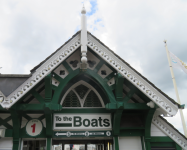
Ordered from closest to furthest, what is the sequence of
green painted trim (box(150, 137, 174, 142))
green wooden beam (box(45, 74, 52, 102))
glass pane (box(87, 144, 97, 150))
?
green wooden beam (box(45, 74, 52, 102)), green painted trim (box(150, 137, 174, 142)), glass pane (box(87, 144, 97, 150))

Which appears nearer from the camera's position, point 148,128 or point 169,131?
point 148,128

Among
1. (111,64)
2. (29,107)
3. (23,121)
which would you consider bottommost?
(23,121)

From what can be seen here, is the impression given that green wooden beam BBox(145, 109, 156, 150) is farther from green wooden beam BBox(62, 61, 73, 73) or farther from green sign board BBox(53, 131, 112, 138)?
green wooden beam BBox(62, 61, 73, 73)

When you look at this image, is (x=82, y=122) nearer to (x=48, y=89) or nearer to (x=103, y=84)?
(x=103, y=84)

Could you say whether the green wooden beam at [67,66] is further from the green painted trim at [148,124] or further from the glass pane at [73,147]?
the green painted trim at [148,124]

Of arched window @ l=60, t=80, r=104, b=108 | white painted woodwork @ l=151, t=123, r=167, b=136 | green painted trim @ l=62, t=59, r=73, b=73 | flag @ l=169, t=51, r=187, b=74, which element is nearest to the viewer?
green painted trim @ l=62, t=59, r=73, b=73

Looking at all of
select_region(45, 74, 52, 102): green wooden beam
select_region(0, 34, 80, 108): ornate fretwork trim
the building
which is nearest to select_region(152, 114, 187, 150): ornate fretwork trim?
the building

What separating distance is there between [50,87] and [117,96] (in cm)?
259

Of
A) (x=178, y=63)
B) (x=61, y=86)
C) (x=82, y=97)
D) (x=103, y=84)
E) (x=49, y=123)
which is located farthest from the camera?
(x=178, y=63)

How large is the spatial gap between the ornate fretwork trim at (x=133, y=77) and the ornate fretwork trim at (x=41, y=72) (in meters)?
0.73

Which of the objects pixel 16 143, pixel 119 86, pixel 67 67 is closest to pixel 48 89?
pixel 67 67

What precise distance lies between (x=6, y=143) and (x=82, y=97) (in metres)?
3.50

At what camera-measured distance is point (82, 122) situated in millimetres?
7047

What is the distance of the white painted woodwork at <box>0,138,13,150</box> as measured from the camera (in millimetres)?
6699
